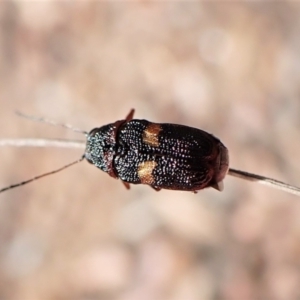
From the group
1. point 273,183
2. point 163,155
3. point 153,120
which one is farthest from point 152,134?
point 153,120

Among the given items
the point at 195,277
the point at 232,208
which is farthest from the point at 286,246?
the point at 195,277

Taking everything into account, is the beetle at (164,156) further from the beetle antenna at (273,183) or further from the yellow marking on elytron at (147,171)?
the beetle antenna at (273,183)

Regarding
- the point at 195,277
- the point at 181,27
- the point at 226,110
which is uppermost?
the point at 181,27

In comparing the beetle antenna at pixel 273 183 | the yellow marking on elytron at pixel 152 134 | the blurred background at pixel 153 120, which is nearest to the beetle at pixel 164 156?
the yellow marking on elytron at pixel 152 134

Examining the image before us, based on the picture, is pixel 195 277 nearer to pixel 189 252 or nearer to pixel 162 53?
pixel 189 252

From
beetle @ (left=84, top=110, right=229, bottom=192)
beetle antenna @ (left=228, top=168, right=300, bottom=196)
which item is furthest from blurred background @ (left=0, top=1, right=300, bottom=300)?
beetle antenna @ (left=228, top=168, right=300, bottom=196)

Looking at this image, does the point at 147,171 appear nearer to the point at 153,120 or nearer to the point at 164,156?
the point at 164,156

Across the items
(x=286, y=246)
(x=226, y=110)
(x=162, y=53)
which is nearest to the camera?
(x=286, y=246)
